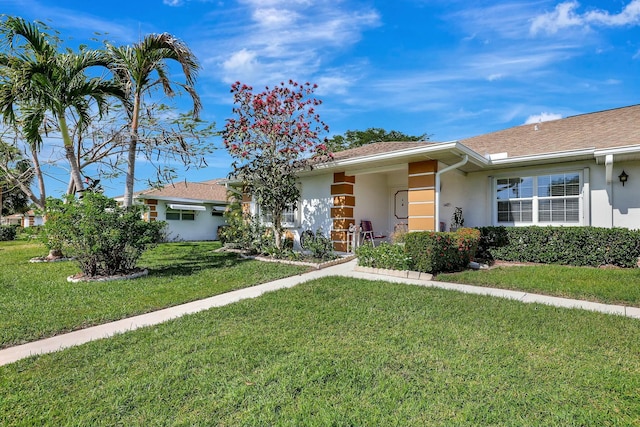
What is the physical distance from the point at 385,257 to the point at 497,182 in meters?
5.06

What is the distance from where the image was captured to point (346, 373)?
2826mm

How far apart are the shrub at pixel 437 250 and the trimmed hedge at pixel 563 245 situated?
1.45m

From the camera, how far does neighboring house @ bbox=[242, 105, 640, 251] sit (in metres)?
8.14

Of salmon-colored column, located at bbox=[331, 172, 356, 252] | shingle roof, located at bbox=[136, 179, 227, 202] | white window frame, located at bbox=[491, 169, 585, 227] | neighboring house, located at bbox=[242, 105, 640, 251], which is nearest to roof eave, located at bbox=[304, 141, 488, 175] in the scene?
neighboring house, located at bbox=[242, 105, 640, 251]

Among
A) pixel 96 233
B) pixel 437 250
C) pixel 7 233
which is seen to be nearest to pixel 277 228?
pixel 96 233

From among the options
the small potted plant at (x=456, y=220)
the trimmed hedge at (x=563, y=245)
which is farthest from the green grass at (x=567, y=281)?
the small potted plant at (x=456, y=220)

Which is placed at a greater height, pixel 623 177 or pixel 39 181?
pixel 39 181

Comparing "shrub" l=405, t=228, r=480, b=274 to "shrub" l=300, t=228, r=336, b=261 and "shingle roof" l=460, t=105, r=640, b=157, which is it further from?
"shingle roof" l=460, t=105, r=640, b=157

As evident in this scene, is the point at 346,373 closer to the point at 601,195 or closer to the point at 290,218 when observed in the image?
the point at 601,195

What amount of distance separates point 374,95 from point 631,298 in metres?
11.0

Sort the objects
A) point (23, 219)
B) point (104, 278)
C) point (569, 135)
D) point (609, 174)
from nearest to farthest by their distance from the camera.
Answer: point (104, 278) < point (609, 174) < point (569, 135) < point (23, 219)

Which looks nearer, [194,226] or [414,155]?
[414,155]

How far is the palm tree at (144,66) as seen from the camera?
863 centimetres

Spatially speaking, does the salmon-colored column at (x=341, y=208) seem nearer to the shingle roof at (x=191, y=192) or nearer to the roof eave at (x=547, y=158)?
the roof eave at (x=547, y=158)
